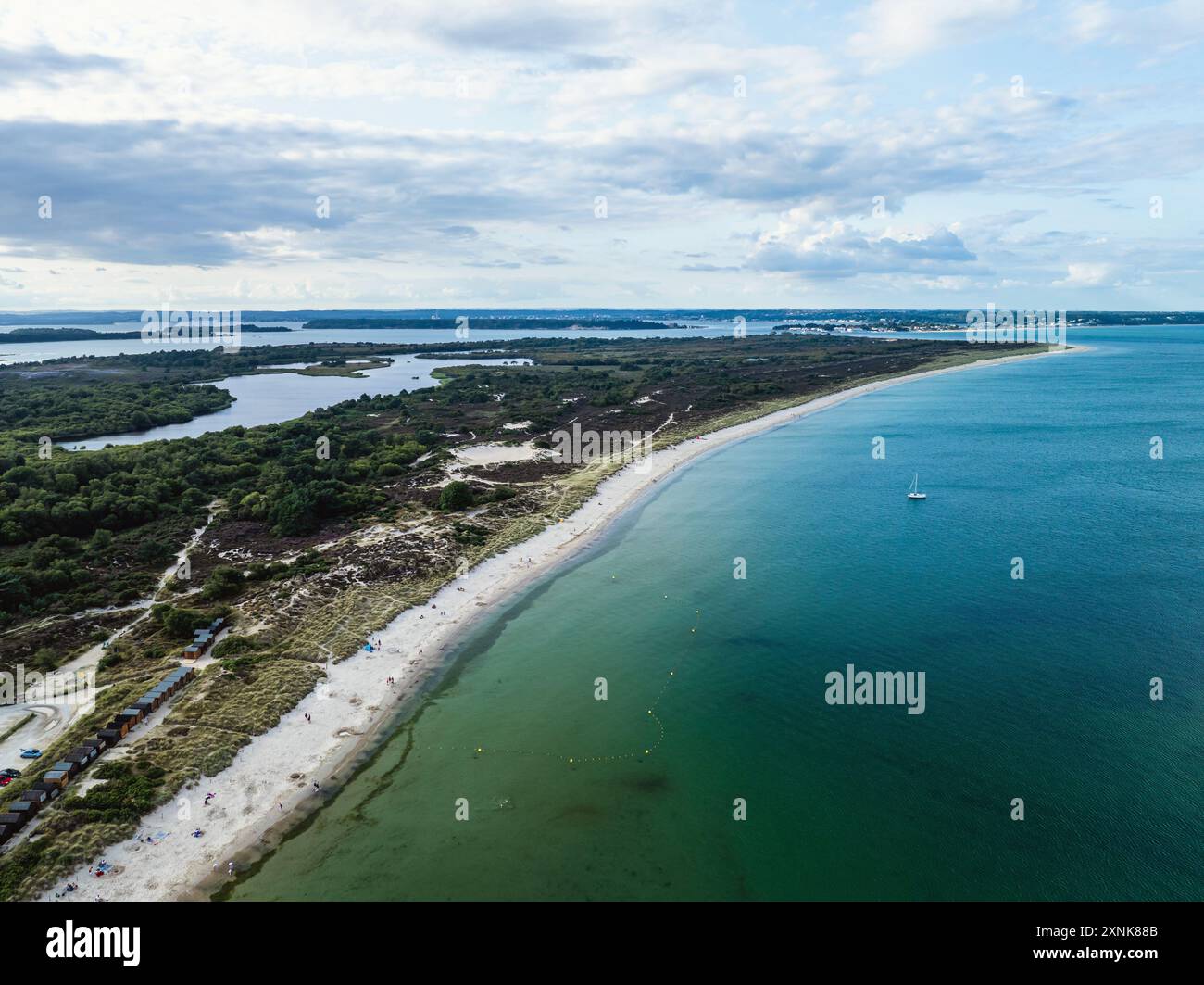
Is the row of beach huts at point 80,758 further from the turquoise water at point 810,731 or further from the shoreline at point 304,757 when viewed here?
the turquoise water at point 810,731

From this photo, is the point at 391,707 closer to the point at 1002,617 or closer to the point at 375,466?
the point at 1002,617

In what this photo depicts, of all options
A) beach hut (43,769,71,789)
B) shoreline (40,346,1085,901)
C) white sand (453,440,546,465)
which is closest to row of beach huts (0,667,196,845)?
beach hut (43,769,71,789)

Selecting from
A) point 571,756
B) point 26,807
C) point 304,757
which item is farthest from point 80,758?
point 571,756

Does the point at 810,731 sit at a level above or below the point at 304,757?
above

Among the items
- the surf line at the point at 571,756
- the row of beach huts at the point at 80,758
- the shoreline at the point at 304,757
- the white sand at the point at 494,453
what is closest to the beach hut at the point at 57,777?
the row of beach huts at the point at 80,758

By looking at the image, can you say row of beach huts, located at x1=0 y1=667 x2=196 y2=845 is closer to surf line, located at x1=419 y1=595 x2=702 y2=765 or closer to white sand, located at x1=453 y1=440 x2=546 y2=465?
surf line, located at x1=419 y1=595 x2=702 y2=765

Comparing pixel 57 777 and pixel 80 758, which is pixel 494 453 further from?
pixel 57 777
